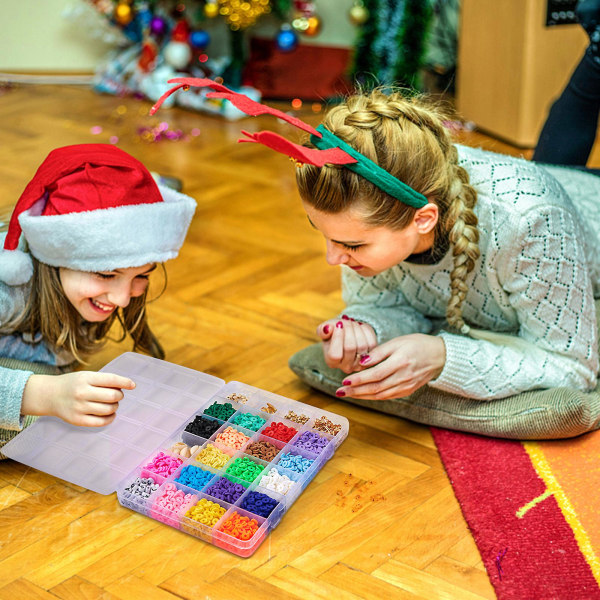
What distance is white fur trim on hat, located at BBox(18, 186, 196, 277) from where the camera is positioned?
1111mm

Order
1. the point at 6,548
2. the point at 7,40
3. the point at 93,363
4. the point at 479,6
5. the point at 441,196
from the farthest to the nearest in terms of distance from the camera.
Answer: the point at 7,40, the point at 479,6, the point at 93,363, the point at 441,196, the point at 6,548

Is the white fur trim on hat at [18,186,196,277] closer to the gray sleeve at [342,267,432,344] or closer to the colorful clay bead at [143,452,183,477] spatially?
the colorful clay bead at [143,452,183,477]

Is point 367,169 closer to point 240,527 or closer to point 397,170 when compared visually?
point 397,170

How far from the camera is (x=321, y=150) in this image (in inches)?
43.2

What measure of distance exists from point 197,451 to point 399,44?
199cm

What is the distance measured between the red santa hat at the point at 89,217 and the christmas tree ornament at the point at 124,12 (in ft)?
6.84

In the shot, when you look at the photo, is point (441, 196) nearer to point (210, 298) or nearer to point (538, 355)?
point (538, 355)

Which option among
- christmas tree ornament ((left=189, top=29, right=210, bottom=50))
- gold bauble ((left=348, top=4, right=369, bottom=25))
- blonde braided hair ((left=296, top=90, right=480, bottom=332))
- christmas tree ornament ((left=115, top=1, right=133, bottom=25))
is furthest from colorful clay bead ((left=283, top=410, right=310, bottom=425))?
christmas tree ornament ((left=115, top=1, right=133, bottom=25))

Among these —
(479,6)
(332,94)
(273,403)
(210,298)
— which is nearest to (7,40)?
(332,94)

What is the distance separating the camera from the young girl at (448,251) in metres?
1.13

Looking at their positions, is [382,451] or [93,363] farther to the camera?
[93,363]

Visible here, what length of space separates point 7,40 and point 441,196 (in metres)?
2.73

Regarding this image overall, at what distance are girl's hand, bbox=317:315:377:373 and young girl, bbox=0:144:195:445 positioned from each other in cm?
28

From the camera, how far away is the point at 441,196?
1.20 meters
